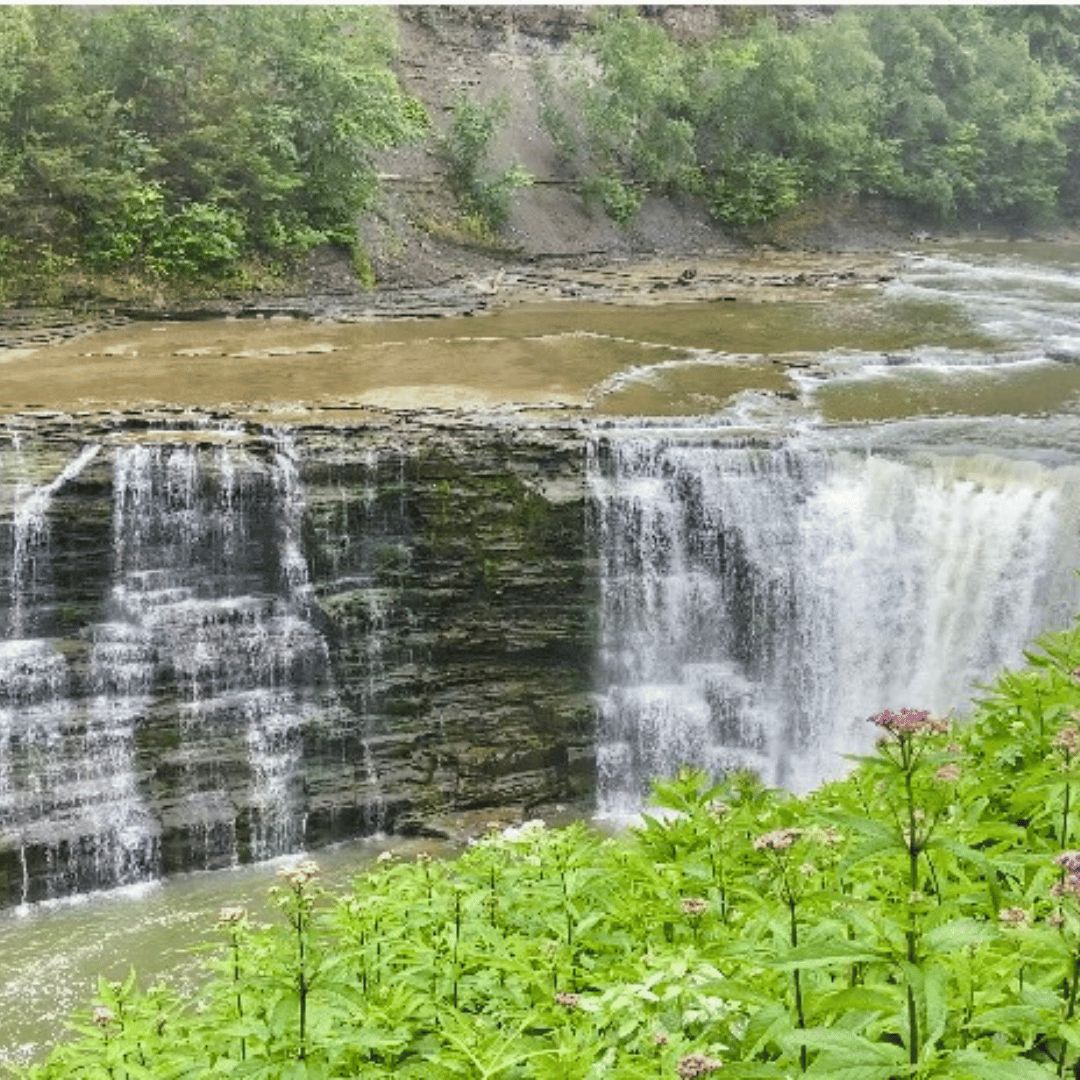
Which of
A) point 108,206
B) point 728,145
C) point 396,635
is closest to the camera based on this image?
point 396,635

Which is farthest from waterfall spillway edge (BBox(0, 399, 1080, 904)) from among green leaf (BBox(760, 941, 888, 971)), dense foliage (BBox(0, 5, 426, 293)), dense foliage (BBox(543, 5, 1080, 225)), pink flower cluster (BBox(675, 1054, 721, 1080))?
dense foliage (BBox(543, 5, 1080, 225))

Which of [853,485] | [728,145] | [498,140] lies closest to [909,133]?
[728,145]

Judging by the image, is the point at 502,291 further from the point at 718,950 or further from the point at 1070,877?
the point at 1070,877

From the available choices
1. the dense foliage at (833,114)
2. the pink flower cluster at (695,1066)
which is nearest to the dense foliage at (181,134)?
the dense foliage at (833,114)

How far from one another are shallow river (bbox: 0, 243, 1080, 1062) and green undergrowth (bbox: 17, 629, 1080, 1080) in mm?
6491

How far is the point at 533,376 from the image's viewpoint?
1827 centimetres

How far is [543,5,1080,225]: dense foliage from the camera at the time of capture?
32.1 meters

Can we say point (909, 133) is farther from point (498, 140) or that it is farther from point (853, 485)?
point (853, 485)

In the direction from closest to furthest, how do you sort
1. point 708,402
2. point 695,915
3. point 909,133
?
point 695,915, point 708,402, point 909,133

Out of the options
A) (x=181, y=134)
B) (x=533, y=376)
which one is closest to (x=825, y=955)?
(x=533, y=376)

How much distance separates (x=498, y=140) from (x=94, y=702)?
71.7 ft

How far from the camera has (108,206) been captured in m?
22.5

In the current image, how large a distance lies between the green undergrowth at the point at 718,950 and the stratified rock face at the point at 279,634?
8.16m

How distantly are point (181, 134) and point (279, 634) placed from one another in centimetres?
1314
